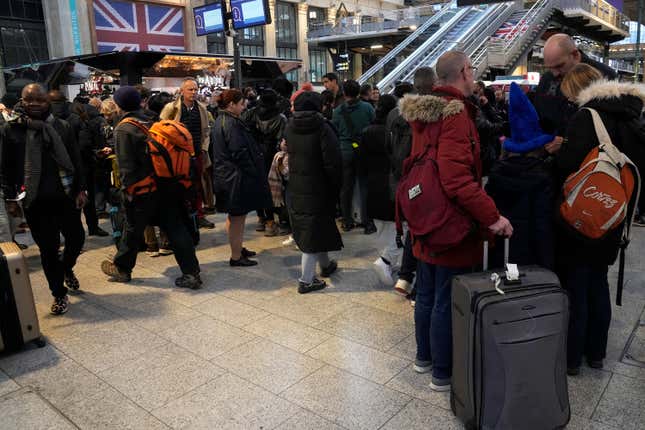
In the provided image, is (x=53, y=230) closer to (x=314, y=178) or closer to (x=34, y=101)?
(x=34, y=101)

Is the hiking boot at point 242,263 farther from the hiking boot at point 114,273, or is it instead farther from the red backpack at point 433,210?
the red backpack at point 433,210

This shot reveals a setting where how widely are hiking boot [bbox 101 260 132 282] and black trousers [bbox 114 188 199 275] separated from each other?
113 millimetres

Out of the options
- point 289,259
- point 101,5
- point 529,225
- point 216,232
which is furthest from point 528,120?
point 101,5

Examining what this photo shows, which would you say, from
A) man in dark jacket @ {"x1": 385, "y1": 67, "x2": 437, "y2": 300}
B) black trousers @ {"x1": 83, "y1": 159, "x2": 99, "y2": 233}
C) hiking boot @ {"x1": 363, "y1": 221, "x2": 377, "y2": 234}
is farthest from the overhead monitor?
man in dark jacket @ {"x1": 385, "y1": 67, "x2": 437, "y2": 300}

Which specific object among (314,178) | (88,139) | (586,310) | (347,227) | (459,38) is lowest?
(347,227)

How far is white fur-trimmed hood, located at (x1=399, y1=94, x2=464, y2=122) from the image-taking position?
2.78 m

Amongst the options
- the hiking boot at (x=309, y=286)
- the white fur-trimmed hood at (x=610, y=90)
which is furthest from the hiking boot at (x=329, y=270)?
the white fur-trimmed hood at (x=610, y=90)

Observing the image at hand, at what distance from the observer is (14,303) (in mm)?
3723

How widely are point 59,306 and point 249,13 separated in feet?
28.8

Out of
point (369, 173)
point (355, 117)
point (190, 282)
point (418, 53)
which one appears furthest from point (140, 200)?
point (418, 53)

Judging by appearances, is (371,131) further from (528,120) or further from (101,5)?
(101,5)

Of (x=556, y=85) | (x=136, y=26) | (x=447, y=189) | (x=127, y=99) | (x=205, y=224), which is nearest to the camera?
(x=447, y=189)

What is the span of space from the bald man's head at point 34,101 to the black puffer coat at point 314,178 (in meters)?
2.00

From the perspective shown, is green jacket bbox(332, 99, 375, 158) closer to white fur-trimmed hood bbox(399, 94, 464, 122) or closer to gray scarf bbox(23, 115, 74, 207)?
gray scarf bbox(23, 115, 74, 207)
